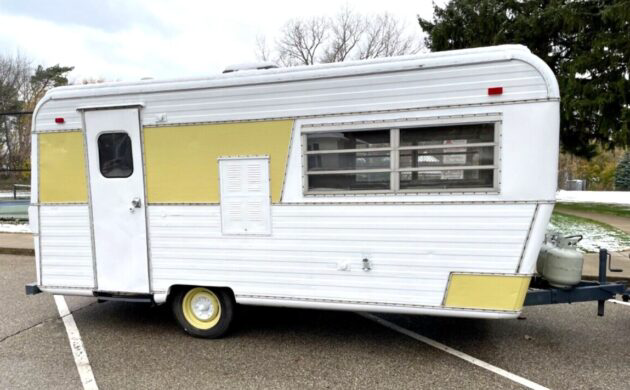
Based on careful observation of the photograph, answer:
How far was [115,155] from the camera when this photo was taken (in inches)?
176

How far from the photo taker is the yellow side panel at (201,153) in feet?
13.3

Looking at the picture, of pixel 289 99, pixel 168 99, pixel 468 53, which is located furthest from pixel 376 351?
pixel 168 99

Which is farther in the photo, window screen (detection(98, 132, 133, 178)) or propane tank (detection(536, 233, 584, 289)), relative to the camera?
window screen (detection(98, 132, 133, 178))

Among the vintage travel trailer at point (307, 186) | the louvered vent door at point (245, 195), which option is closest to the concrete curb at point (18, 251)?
the vintage travel trailer at point (307, 186)

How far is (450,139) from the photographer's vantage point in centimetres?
367

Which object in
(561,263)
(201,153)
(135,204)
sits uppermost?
(201,153)

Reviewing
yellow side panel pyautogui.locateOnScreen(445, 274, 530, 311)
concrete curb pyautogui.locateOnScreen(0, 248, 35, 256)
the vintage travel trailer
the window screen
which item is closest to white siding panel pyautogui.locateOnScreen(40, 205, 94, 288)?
the vintage travel trailer

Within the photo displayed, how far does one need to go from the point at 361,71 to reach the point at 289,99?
2.26 ft

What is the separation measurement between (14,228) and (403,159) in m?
12.2

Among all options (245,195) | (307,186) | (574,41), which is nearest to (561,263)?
(307,186)

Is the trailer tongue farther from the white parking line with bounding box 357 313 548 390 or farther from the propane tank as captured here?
the white parking line with bounding box 357 313 548 390

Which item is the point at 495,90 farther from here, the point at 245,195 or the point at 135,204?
the point at 135,204

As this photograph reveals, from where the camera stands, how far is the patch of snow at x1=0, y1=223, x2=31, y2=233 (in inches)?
456

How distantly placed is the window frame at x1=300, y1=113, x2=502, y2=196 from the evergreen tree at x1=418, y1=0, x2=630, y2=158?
410 inches
